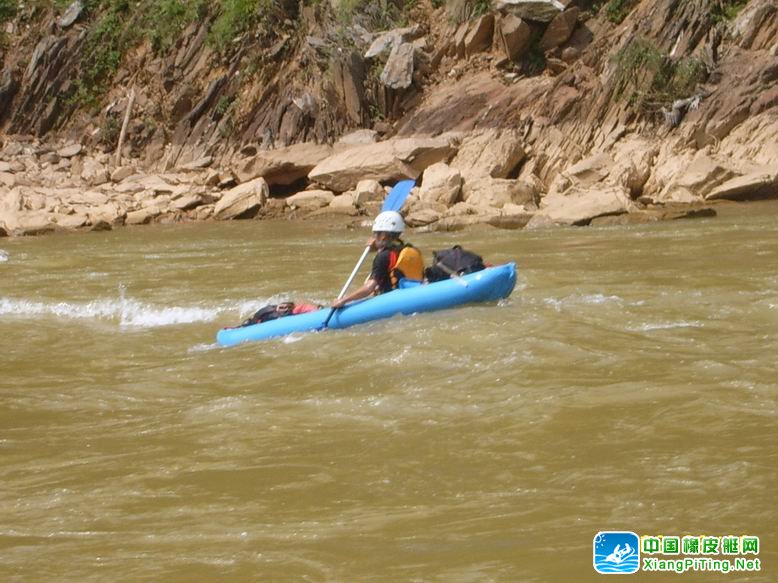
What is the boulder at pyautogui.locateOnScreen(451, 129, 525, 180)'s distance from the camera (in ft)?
54.2

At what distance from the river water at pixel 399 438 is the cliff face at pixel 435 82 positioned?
23.8 feet

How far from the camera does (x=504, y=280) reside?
7.25 metres

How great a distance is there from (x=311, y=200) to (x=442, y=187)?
2637mm

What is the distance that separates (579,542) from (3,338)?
5.56m

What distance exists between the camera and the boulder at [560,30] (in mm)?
19516

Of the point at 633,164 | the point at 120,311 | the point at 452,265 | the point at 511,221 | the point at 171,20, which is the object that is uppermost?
the point at 171,20

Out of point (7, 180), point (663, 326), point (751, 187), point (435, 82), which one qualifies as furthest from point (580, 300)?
point (7, 180)

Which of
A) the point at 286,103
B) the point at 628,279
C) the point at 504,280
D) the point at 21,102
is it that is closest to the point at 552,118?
the point at 286,103

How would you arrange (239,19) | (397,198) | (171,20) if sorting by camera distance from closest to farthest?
(397,198), (239,19), (171,20)

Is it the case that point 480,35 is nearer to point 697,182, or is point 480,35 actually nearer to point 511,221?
point 697,182

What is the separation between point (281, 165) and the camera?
1822cm

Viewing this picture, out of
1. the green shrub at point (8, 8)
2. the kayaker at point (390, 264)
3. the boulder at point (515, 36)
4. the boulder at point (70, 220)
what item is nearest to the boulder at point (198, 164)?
the boulder at point (70, 220)

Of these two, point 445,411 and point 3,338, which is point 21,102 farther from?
point 445,411

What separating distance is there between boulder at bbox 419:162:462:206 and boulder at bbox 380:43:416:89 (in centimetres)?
457
